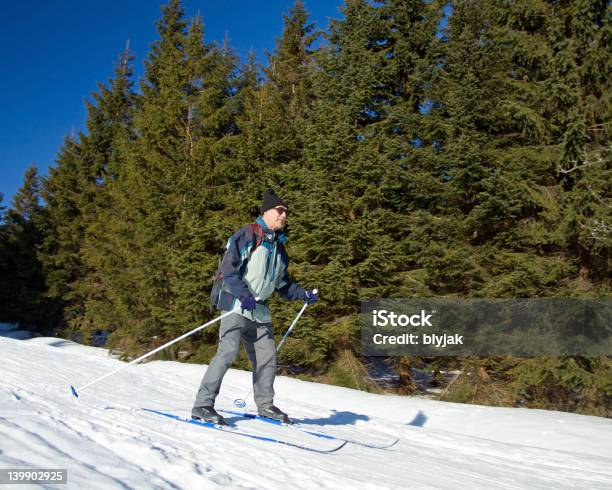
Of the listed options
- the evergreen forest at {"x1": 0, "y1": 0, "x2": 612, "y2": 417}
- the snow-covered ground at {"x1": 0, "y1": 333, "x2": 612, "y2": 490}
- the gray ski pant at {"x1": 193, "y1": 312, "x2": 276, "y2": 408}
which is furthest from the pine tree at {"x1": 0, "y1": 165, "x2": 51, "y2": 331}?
the gray ski pant at {"x1": 193, "y1": 312, "x2": 276, "y2": 408}

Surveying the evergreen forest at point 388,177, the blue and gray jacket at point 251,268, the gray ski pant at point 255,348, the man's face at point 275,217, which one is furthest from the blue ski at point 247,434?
the evergreen forest at point 388,177

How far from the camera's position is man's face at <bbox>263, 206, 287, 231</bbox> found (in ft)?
16.0

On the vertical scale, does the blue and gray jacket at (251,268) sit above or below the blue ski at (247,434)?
Answer: above

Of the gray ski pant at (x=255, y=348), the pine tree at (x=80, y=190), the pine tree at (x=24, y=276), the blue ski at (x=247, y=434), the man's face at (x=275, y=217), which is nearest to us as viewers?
the blue ski at (x=247, y=434)

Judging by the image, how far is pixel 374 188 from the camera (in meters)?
11.3

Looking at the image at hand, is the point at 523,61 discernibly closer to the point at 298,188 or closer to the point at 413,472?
the point at 298,188

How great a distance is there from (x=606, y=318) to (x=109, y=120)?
22.5 m

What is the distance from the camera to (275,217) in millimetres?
4898

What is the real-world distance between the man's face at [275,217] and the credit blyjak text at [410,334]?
20.8 feet

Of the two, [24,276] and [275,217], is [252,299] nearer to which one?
[275,217]

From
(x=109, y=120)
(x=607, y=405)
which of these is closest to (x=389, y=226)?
(x=607, y=405)

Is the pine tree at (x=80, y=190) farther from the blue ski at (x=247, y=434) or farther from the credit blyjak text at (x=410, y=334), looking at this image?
the blue ski at (x=247, y=434)

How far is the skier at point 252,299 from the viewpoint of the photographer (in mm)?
4457

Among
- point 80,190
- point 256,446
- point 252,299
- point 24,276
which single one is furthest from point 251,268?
point 24,276
